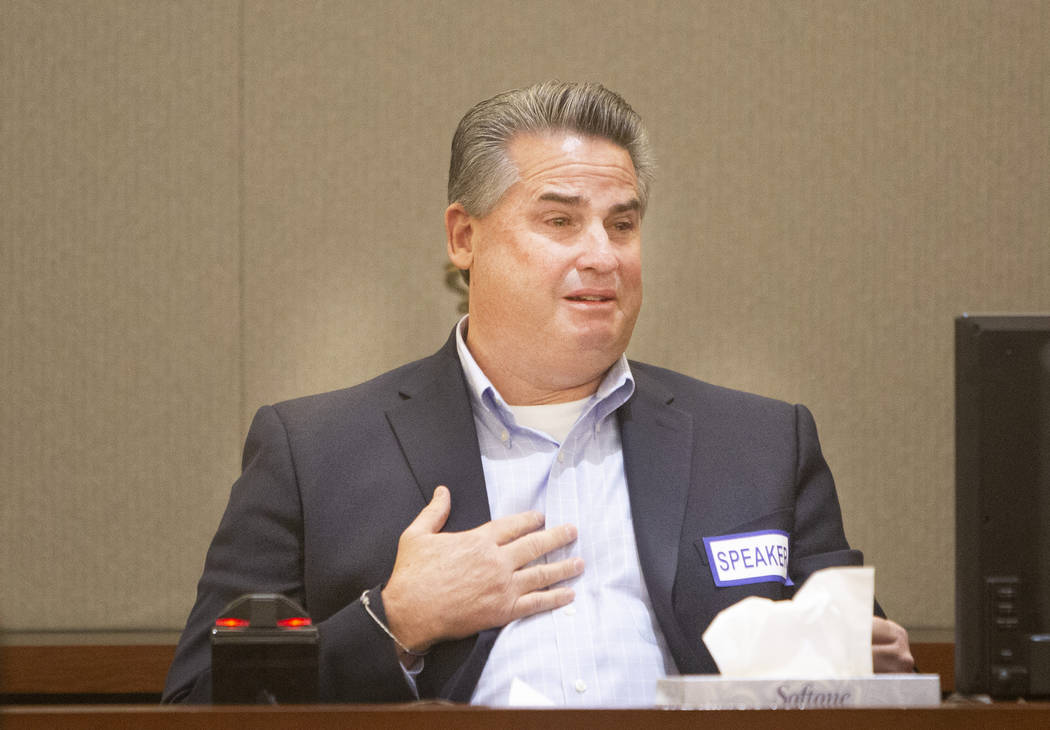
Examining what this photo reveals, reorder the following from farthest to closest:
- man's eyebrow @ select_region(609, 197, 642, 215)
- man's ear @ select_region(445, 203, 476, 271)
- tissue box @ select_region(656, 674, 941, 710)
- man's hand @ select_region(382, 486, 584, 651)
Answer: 1. man's ear @ select_region(445, 203, 476, 271)
2. man's eyebrow @ select_region(609, 197, 642, 215)
3. man's hand @ select_region(382, 486, 584, 651)
4. tissue box @ select_region(656, 674, 941, 710)

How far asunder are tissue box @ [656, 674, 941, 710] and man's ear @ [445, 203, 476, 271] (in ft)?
3.56

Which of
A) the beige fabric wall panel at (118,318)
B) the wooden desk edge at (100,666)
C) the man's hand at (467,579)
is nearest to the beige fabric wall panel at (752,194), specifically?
the beige fabric wall panel at (118,318)

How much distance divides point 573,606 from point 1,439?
5.62 feet

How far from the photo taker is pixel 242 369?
2.67 meters

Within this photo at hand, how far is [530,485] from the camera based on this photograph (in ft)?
5.68

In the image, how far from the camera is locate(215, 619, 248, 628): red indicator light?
1.14 m

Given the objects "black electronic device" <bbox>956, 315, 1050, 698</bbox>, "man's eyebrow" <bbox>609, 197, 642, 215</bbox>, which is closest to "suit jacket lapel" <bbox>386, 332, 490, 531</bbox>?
"man's eyebrow" <bbox>609, 197, 642, 215</bbox>

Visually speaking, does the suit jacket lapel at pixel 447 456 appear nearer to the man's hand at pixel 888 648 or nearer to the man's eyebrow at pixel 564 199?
the man's eyebrow at pixel 564 199

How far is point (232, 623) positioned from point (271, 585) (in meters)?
0.51

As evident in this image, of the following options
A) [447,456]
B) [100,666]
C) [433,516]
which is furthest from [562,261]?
[100,666]

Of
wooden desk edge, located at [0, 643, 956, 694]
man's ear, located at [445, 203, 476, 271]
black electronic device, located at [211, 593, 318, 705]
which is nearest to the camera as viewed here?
black electronic device, located at [211, 593, 318, 705]

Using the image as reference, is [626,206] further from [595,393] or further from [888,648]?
[888,648]

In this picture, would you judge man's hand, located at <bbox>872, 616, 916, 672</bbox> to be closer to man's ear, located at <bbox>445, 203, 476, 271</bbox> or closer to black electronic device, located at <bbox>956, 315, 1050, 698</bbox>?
black electronic device, located at <bbox>956, 315, 1050, 698</bbox>

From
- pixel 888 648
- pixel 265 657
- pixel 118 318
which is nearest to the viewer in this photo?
pixel 265 657
